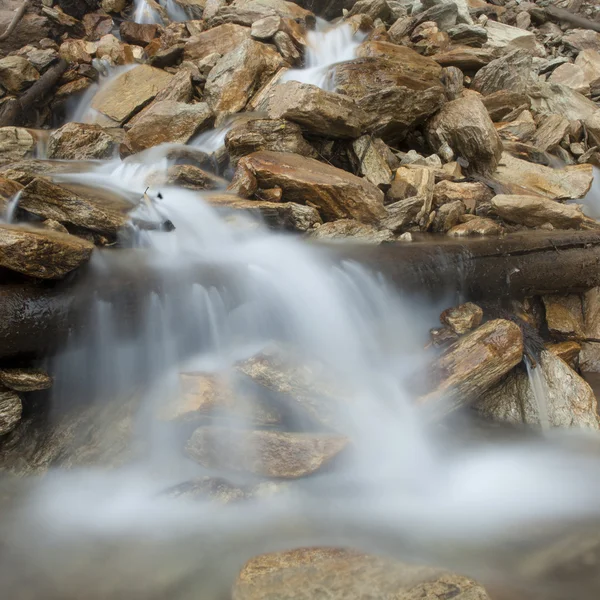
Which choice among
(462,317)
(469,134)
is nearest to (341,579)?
(462,317)

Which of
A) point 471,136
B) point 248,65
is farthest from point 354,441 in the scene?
point 248,65

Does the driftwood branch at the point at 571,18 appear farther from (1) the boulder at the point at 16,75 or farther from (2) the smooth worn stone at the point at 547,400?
(2) the smooth worn stone at the point at 547,400

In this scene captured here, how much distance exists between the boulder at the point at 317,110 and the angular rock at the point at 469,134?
2.02m

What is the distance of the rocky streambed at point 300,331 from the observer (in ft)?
8.60

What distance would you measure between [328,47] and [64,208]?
9461 millimetres

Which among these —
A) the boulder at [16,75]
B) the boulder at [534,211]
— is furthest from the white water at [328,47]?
the boulder at [16,75]

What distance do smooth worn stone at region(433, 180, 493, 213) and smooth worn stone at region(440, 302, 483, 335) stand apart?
244cm

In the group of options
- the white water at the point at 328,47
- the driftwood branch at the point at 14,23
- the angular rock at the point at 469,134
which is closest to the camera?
the angular rock at the point at 469,134

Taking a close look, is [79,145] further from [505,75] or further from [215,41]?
[505,75]

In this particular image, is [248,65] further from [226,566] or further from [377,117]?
[226,566]

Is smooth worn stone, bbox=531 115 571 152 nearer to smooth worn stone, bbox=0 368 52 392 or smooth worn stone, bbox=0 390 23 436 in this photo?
smooth worn stone, bbox=0 368 52 392

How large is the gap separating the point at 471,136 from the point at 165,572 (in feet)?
26.1

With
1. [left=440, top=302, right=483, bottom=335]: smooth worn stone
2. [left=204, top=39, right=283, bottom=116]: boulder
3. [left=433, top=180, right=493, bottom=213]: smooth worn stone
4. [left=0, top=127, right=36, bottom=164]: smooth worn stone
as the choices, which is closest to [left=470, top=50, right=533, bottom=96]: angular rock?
[left=204, top=39, right=283, bottom=116]: boulder

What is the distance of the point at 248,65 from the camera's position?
9.57 metres
